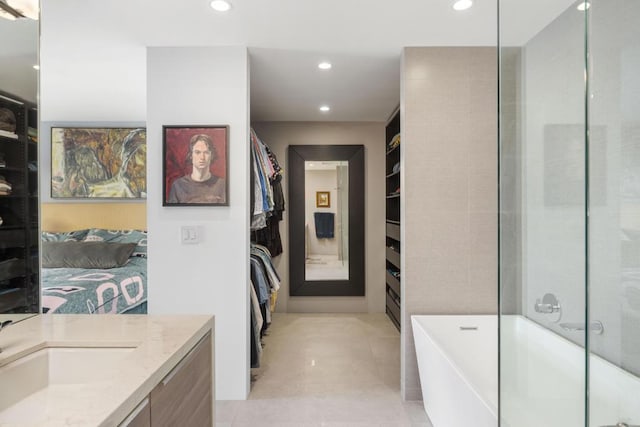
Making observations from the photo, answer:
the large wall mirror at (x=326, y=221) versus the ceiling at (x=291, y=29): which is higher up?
the ceiling at (x=291, y=29)

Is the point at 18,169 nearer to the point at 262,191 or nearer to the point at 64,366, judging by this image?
the point at 64,366

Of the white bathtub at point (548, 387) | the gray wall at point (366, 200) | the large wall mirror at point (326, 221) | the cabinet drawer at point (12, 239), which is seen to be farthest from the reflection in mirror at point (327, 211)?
the cabinet drawer at point (12, 239)

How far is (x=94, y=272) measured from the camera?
3570mm

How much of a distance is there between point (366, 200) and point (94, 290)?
3.11 metres

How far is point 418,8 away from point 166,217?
2.10 meters

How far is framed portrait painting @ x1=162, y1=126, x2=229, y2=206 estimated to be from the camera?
8.20 ft

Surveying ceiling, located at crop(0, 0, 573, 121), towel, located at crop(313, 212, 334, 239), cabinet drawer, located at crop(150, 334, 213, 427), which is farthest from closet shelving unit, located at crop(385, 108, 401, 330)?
cabinet drawer, located at crop(150, 334, 213, 427)

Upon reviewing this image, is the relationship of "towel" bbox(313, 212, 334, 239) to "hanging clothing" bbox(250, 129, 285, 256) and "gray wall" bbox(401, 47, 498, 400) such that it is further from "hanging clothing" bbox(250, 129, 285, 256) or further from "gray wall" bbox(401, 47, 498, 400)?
"gray wall" bbox(401, 47, 498, 400)

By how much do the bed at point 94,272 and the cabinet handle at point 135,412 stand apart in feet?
8.07

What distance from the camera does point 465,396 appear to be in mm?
1622

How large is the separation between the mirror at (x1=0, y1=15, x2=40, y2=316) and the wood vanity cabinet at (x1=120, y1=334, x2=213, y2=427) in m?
0.69

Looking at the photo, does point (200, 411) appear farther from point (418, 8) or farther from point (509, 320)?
point (418, 8)

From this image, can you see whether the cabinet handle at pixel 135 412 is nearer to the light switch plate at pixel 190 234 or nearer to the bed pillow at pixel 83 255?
the light switch plate at pixel 190 234

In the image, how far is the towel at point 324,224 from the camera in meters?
4.59
